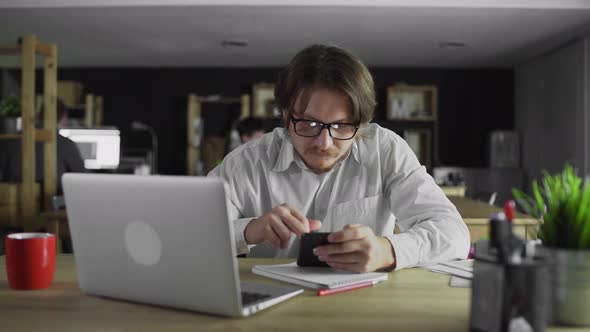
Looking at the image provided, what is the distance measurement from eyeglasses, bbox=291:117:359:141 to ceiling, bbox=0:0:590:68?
4383 millimetres

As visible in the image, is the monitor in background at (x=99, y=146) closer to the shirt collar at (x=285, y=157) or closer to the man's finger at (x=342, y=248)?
the shirt collar at (x=285, y=157)

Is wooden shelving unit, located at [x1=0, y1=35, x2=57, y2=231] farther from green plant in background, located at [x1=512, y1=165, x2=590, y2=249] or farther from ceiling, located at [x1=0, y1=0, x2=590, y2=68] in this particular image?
green plant in background, located at [x1=512, y1=165, x2=590, y2=249]

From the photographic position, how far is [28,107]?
14.9 ft

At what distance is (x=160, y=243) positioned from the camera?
3.62ft

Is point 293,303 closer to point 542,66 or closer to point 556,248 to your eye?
point 556,248

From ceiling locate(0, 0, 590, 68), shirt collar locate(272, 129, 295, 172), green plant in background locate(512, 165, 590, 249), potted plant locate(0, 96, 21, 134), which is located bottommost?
green plant in background locate(512, 165, 590, 249)

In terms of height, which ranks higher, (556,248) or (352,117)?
(352,117)

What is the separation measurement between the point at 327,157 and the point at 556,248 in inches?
38.3

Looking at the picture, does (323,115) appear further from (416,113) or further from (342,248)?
(416,113)

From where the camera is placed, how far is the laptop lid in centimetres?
103

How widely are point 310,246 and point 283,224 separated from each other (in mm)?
80

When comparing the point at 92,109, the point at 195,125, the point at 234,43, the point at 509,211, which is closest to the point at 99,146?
the point at 234,43

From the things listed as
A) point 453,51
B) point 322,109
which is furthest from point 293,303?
point 453,51

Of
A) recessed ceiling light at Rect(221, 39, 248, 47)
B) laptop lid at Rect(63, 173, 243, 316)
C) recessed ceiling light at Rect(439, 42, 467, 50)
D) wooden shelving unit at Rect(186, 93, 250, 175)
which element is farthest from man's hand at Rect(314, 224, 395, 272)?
wooden shelving unit at Rect(186, 93, 250, 175)
